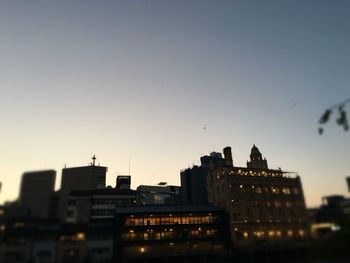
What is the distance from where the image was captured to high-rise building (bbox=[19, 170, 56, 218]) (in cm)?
6159

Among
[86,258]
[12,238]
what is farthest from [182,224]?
[12,238]

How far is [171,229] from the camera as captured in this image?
112 m

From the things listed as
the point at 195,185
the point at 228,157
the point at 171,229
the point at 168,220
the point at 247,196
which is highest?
the point at 228,157

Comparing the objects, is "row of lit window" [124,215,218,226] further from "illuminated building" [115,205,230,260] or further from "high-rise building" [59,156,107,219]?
"high-rise building" [59,156,107,219]

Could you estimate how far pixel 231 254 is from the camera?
81688 millimetres

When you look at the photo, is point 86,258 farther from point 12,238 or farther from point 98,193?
point 98,193

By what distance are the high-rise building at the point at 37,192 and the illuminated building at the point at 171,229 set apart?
148ft

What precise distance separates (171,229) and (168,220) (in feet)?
10.1

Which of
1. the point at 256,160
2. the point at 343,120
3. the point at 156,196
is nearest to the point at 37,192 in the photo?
the point at 343,120

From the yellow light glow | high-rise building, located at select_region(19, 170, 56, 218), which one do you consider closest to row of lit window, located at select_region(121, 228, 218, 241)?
the yellow light glow

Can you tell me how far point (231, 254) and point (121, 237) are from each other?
38887mm

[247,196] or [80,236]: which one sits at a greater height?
[247,196]

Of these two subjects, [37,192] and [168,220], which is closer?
[37,192]

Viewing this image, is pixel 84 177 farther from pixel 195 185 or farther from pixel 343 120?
pixel 343 120
